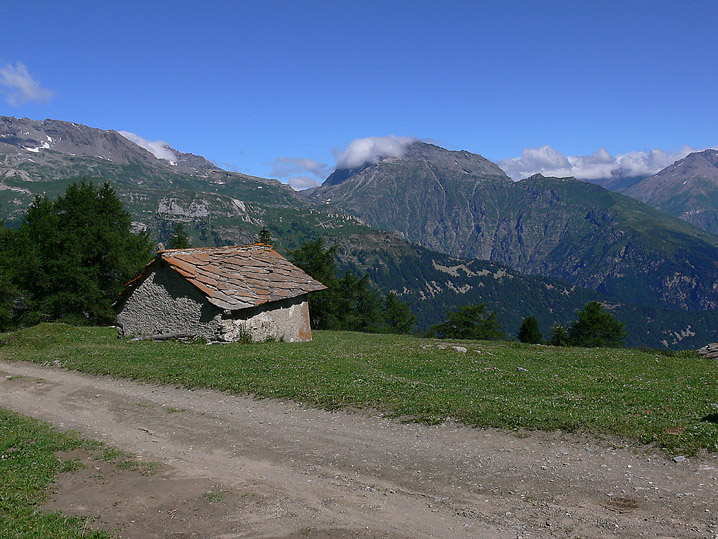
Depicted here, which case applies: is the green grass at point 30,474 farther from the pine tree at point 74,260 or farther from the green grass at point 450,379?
the pine tree at point 74,260

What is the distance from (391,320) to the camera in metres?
101

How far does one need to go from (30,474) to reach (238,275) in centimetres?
2110

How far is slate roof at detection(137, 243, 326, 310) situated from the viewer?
28516 mm

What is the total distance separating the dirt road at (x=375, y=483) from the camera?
27.8 ft

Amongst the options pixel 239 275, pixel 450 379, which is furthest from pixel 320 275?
pixel 450 379

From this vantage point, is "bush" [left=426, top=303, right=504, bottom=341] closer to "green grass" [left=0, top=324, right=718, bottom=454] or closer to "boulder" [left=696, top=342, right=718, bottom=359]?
"boulder" [left=696, top=342, right=718, bottom=359]

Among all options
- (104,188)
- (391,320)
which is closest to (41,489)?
(104,188)

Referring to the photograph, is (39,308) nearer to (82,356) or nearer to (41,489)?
(82,356)

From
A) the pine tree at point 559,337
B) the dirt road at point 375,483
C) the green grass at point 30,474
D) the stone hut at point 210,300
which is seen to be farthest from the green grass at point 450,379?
the pine tree at point 559,337

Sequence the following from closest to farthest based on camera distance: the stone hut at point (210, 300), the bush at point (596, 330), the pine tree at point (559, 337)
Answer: the stone hut at point (210, 300), the bush at point (596, 330), the pine tree at point (559, 337)

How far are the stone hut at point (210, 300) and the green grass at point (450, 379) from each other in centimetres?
158

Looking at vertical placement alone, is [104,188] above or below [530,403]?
above

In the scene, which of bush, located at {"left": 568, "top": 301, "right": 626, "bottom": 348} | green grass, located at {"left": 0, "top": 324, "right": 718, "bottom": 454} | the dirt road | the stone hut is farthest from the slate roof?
bush, located at {"left": 568, "top": 301, "right": 626, "bottom": 348}

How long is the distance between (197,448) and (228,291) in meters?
16.8
